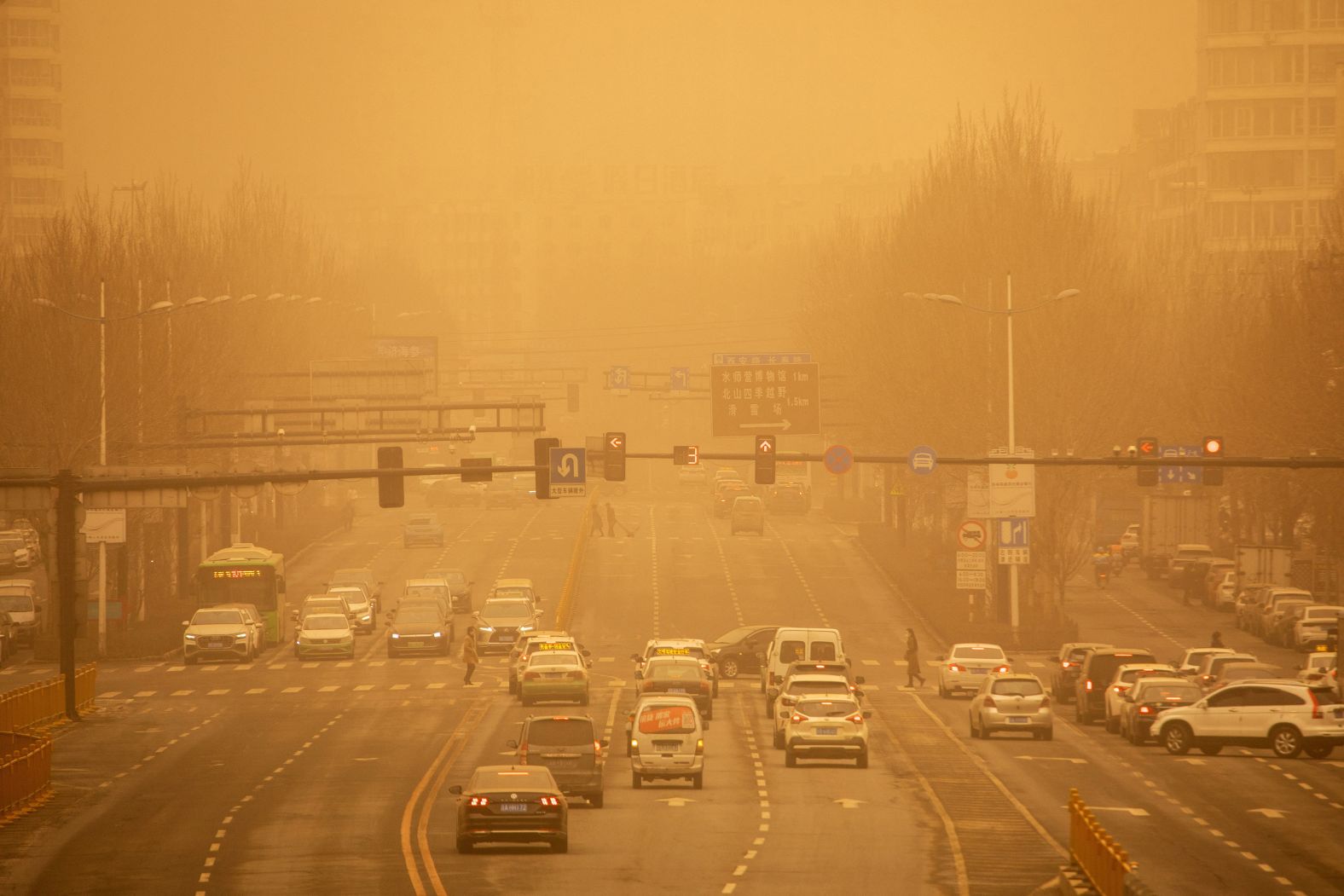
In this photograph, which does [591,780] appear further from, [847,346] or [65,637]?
[847,346]

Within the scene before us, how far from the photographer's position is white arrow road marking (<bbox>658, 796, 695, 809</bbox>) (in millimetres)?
37906

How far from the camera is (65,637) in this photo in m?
48.3

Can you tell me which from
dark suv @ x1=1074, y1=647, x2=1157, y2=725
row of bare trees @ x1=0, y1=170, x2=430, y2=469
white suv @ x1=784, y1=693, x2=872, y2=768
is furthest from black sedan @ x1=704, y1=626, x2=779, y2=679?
white suv @ x1=784, y1=693, x2=872, y2=768

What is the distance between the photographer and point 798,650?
56.5m

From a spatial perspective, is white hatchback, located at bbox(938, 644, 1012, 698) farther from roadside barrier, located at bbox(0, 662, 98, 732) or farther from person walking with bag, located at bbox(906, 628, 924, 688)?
roadside barrier, located at bbox(0, 662, 98, 732)

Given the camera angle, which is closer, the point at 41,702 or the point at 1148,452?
the point at 1148,452

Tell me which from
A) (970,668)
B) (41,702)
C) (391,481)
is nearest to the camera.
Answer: (391,481)

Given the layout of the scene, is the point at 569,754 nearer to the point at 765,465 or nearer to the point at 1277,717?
the point at 1277,717

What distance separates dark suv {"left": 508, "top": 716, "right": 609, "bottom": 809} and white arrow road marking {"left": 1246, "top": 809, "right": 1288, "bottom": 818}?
1093 cm

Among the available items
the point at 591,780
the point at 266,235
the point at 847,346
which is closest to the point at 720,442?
the point at 266,235

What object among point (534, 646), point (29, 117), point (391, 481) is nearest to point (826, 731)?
point (391, 481)

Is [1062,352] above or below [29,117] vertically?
below

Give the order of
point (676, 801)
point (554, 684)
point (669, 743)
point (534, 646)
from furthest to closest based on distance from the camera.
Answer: point (534, 646), point (554, 684), point (669, 743), point (676, 801)

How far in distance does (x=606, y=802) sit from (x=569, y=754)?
1745 millimetres
